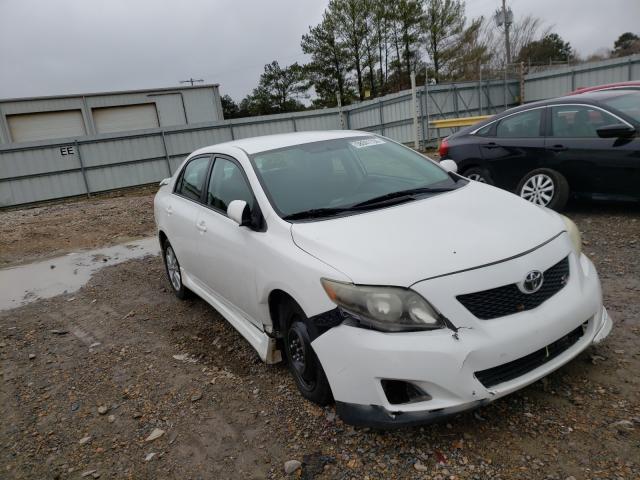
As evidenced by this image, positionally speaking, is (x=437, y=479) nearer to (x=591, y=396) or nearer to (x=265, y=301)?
(x=591, y=396)

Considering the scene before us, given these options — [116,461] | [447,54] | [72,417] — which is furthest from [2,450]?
[447,54]

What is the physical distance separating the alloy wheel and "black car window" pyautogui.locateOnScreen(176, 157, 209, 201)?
13.7 feet

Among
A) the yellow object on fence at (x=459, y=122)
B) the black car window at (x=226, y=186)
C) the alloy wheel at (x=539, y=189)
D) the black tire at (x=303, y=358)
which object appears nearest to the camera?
the black tire at (x=303, y=358)

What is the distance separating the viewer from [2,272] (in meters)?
7.41

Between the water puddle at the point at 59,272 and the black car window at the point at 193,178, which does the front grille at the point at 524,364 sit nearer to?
the black car window at the point at 193,178

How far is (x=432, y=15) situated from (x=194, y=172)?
36702mm

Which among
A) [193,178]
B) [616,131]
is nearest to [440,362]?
[193,178]

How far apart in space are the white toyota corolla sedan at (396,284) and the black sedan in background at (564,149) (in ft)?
9.94

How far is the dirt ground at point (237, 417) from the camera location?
2.27 meters

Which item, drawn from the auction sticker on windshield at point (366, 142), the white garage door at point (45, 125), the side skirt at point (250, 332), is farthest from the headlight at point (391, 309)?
the white garage door at point (45, 125)

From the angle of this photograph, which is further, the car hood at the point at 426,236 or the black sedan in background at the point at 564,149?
the black sedan in background at the point at 564,149

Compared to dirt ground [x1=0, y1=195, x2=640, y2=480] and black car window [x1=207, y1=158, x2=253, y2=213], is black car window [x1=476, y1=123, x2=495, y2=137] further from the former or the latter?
black car window [x1=207, y1=158, x2=253, y2=213]

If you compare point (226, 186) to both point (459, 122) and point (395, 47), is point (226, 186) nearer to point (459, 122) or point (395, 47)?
point (459, 122)

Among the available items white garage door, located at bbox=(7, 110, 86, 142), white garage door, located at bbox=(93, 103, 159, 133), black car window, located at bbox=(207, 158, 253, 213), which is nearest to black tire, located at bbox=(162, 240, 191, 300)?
black car window, located at bbox=(207, 158, 253, 213)
